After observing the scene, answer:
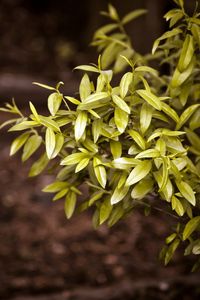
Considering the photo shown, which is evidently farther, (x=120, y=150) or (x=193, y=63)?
(x=193, y=63)

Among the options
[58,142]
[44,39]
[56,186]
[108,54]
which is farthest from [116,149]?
[44,39]

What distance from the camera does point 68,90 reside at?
560 cm

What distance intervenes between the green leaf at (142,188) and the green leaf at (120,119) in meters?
0.20

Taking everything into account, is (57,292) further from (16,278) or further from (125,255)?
(125,255)

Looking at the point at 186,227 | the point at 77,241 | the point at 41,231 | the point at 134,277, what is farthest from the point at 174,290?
the point at 186,227

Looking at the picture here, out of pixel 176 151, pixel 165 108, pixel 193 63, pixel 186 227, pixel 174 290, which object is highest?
pixel 193 63

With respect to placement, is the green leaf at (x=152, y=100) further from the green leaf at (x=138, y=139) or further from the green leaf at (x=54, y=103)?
the green leaf at (x=54, y=103)

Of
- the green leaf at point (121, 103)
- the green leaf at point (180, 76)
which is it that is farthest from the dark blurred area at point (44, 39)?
the green leaf at point (121, 103)

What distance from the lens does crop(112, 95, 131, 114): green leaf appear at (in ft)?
5.00

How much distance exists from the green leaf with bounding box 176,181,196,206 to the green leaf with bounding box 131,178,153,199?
9 cm

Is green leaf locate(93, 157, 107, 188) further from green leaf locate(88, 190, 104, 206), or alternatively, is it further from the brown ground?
the brown ground

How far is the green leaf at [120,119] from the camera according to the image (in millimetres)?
1548

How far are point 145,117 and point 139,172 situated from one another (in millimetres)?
201

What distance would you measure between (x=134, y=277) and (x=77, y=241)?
23.7 inches
